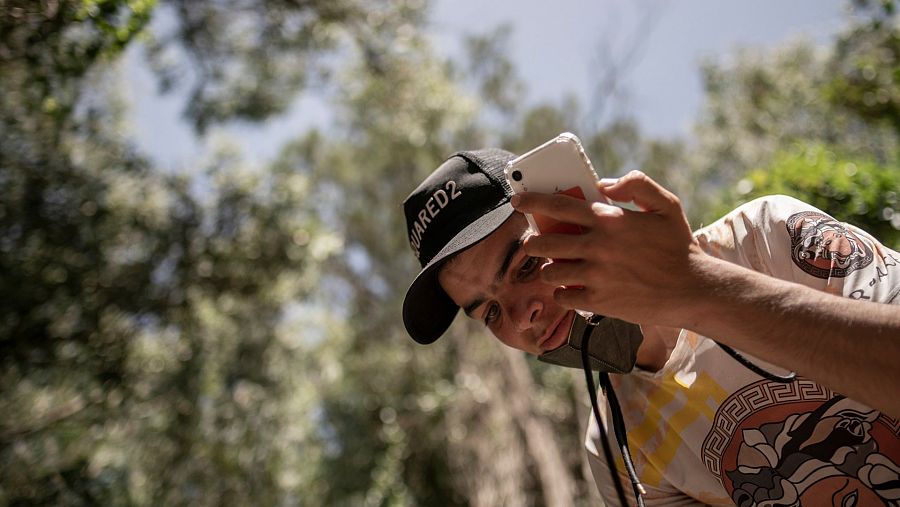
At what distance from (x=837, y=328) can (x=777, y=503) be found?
0.57 metres

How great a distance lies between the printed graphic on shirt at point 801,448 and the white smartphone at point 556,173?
1.82 feet

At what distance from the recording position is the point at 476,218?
1315mm

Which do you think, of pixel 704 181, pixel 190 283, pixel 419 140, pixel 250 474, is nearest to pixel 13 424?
pixel 190 283

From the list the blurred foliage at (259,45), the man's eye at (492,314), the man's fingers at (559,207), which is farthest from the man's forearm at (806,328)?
the blurred foliage at (259,45)

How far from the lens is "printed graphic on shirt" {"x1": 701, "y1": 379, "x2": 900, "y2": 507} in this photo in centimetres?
98

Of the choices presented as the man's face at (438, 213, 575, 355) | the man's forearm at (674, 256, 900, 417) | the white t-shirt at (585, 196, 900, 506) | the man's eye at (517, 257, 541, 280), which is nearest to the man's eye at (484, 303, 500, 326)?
the man's face at (438, 213, 575, 355)

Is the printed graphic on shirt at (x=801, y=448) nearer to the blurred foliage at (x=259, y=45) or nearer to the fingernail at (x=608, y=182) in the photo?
the fingernail at (x=608, y=182)

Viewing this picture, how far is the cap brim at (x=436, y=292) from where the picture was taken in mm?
1237

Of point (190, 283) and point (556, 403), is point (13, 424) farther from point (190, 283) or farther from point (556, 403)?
point (556, 403)

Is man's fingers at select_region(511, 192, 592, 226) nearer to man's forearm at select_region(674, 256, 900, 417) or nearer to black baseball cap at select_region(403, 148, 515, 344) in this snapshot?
man's forearm at select_region(674, 256, 900, 417)

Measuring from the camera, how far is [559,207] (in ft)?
2.53

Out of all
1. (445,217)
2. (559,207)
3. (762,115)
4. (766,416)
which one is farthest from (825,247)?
(762,115)

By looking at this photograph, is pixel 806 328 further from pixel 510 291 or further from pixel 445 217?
pixel 445 217

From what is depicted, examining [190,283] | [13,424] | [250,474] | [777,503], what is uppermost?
[777,503]
